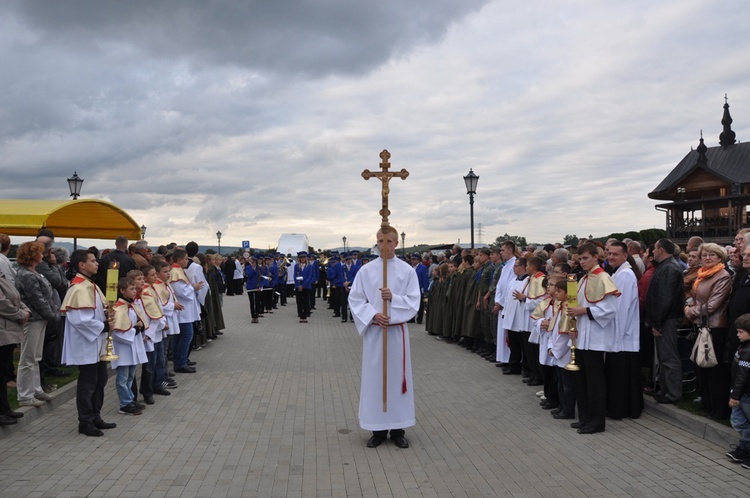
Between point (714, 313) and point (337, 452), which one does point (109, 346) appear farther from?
point (714, 313)

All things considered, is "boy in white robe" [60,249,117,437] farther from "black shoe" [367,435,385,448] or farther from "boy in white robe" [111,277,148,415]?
"black shoe" [367,435,385,448]

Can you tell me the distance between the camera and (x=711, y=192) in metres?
44.1

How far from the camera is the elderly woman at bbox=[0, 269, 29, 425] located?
6.85 m

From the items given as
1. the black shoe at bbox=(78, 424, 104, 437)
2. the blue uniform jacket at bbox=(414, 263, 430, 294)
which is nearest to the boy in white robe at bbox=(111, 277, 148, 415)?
the black shoe at bbox=(78, 424, 104, 437)

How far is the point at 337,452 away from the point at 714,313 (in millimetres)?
4438

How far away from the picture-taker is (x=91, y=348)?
6.92 metres

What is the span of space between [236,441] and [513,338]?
5.65 metres

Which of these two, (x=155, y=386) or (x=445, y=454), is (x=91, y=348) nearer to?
(x=155, y=386)

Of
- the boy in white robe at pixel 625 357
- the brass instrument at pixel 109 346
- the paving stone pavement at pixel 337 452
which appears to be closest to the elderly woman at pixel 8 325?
the paving stone pavement at pixel 337 452

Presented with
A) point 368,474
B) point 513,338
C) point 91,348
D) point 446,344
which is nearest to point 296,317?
point 446,344

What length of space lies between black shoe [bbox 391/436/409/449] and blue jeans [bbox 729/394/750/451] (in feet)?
10.2

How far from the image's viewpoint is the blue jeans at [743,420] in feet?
18.7

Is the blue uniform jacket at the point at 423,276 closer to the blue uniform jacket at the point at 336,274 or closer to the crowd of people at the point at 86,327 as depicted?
the blue uniform jacket at the point at 336,274

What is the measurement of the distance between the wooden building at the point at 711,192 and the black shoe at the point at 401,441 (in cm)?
3245
